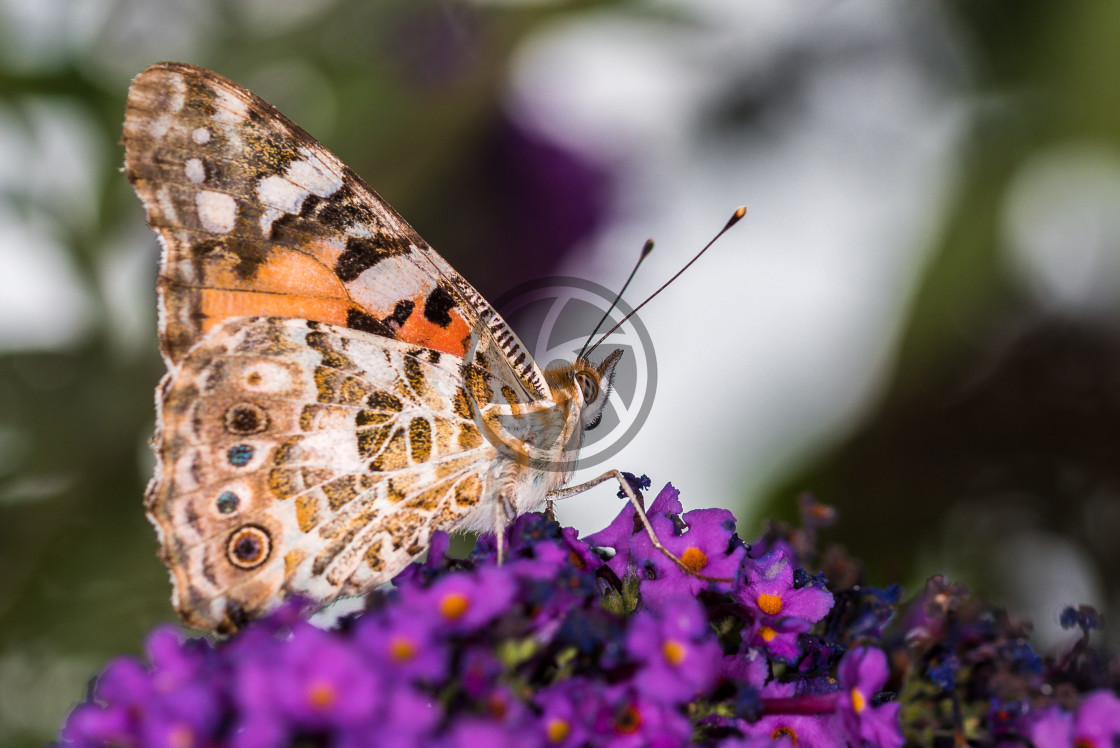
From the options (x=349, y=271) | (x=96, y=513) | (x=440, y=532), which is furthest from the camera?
(x=96, y=513)

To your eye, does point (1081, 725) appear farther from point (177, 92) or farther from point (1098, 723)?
point (177, 92)

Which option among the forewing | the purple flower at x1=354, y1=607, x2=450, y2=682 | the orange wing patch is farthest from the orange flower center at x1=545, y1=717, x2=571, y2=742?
the orange wing patch

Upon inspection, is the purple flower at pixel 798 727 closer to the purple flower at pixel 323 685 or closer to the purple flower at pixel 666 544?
the purple flower at pixel 666 544

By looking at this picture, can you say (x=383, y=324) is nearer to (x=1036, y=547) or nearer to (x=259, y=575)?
(x=259, y=575)

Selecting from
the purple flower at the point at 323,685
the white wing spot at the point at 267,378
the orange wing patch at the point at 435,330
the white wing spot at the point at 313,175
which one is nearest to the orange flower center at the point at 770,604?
the purple flower at the point at 323,685

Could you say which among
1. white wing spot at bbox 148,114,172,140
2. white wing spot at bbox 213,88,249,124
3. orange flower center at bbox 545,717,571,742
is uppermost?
white wing spot at bbox 213,88,249,124

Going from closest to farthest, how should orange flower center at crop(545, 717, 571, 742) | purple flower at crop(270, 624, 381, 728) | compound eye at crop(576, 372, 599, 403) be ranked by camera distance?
1. purple flower at crop(270, 624, 381, 728)
2. orange flower center at crop(545, 717, 571, 742)
3. compound eye at crop(576, 372, 599, 403)

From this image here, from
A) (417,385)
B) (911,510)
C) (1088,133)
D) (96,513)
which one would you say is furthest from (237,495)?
(1088,133)

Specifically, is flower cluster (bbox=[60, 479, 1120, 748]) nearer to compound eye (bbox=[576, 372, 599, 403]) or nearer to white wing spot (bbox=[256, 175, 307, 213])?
compound eye (bbox=[576, 372, 599, 403])
